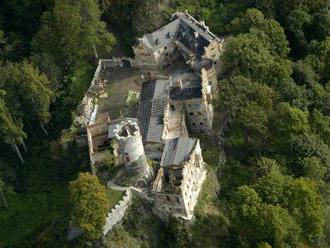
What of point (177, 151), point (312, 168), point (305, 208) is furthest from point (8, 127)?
point (312, 168)

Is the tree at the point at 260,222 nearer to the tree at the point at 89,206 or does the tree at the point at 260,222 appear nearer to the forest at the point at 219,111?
the forest at the point at 219,111

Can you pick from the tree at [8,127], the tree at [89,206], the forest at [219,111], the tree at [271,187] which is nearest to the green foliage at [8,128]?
the tree at [8,127]

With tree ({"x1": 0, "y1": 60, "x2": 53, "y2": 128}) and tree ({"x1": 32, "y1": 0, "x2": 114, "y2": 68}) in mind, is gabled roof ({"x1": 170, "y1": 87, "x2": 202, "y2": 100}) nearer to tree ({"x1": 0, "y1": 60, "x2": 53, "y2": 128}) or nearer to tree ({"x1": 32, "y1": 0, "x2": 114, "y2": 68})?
tree ({"x1": 32, "y1": 0, "x2": 114, "y2": 68})

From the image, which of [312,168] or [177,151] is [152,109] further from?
[312,168]

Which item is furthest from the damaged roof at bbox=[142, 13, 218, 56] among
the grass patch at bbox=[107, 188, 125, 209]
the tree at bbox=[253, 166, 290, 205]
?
the grass patch at bbox=[107, 188, 125, 209]

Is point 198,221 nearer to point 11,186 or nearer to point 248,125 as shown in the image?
point 248,125
